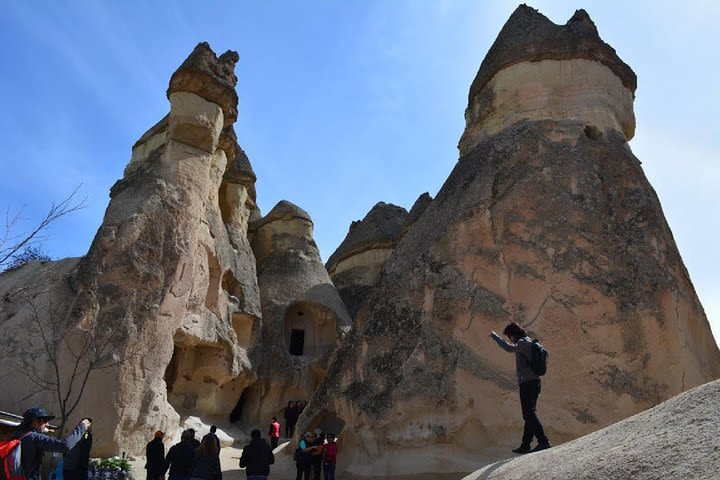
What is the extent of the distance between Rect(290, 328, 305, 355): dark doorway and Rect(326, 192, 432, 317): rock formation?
222 centimetres

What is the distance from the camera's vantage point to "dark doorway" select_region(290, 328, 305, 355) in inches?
662

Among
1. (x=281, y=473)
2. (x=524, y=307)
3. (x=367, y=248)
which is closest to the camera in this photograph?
(x=524, y=307)

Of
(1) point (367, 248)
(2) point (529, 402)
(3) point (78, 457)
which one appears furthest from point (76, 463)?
(1) point (367, 248)

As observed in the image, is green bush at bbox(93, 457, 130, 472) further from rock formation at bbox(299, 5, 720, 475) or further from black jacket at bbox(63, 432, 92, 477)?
black jacket at bbox(63, 432, 92, 477)

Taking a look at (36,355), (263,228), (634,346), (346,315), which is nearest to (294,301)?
(346,315)

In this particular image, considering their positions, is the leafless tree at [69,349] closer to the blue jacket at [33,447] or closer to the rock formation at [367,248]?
the blue jacket at [33,447]

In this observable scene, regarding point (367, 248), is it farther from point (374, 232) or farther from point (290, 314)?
point (290, 314)

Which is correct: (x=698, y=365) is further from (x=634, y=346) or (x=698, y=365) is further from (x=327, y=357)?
(x=327, y=357)

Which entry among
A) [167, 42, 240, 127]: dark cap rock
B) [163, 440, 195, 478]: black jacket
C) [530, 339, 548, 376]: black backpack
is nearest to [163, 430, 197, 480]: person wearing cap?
[163, 440, 195, 478]: black jacket

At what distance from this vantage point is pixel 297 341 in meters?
16.9

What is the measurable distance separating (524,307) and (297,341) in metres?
10.4

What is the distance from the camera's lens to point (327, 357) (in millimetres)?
15953

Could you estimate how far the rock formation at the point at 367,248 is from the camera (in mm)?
19516

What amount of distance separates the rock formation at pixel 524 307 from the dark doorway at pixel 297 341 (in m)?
8.54
